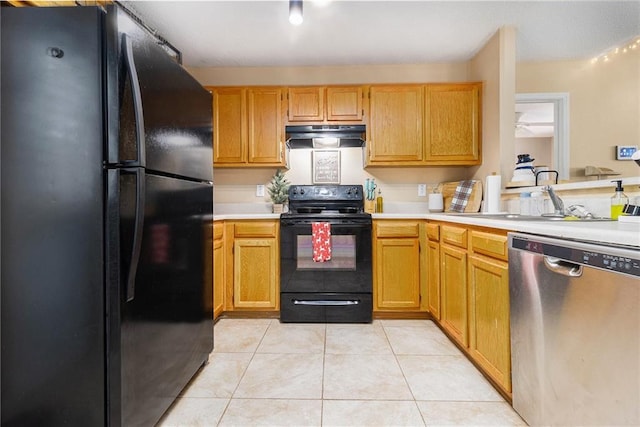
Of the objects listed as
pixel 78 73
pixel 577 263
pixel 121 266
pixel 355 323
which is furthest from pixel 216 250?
pixel 577 263

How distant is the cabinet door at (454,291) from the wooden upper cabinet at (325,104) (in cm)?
152

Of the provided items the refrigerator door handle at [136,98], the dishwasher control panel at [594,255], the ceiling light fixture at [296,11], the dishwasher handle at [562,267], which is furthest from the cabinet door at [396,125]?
the refrigerator door handle at [136,98]

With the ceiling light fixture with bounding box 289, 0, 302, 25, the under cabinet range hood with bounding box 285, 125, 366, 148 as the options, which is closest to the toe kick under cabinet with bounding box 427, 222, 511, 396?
the under cabinet range hood with bounding box 285, 125, 366, 148

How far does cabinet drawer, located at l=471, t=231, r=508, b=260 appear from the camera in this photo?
143 centimetres

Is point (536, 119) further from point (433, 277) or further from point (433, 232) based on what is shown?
point (433, 277)

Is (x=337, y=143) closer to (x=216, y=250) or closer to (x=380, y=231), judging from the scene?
(x=380, y=231)

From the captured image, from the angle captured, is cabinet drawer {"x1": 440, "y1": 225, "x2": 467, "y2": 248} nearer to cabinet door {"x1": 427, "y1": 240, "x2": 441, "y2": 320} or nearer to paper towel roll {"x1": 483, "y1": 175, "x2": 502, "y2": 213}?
cabinet door {"x1": 427, "y1": 240, "x2": 441, "y2": 320}

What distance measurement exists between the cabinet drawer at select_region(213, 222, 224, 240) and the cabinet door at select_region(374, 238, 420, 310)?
1313mm

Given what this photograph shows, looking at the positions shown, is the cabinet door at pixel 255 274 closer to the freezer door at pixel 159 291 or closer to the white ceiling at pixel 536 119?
the freezer door at pixel 159 291

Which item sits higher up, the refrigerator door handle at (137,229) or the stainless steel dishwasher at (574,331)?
the refrigerator door handle at (137,229)

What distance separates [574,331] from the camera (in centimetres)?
100

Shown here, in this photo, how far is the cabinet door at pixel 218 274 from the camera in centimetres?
245

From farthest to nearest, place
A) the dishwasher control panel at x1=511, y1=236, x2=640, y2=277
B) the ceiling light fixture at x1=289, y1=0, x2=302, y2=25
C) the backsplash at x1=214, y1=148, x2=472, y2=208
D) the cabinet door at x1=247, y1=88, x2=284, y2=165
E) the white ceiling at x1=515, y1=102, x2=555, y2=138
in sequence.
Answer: the backsplash at x1=214, y1=148, x2=472, y2=208
the white ceiling at x1=515, y1=102, x2=555, y2=138
the cabinet door at x1=247, y1=88, x2=284, y2=165
the ceiling light fixture at x1=289, y1=0, x2=302, y2=25
the dishwasher control panel at x1=511, y1=236, x2=640, y2=277

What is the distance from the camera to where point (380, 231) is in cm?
259
